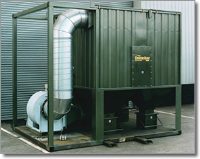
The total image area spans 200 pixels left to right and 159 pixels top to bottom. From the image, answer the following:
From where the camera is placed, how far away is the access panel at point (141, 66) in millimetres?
8391

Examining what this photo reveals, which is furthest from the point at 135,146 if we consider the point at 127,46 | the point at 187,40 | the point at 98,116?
the point at 187,40

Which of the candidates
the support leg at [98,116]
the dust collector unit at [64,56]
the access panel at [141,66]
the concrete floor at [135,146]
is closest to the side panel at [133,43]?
the access panel at [141,66]

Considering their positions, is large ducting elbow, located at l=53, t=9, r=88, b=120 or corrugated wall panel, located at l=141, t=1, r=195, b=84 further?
corrugated wall panel, located at l=141, t=1, r=195, b=84

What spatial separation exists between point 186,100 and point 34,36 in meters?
8.37

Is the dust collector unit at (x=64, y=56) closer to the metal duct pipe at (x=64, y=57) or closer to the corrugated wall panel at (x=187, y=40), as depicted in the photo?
the metal duct pipe at (x=64, y=57)

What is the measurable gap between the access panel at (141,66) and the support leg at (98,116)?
3.81ft

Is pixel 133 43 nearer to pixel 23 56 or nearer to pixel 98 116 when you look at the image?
pixel 98 116

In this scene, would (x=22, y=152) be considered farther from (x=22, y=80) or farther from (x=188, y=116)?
(x=188, y=116)

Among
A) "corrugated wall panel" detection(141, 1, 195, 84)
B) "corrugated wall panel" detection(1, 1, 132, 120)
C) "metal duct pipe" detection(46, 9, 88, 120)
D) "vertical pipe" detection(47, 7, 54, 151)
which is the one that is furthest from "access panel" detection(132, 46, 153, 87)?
"corrugated wall panel" detection(141, 1, 195, 84)

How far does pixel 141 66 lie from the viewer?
27.9 ft

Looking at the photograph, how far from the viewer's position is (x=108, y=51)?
314 inches

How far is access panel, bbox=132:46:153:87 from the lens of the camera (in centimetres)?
839

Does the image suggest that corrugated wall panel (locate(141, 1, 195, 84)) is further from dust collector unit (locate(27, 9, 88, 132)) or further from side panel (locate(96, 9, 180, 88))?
dust collector unit (locate(27, 9, 88, 132))

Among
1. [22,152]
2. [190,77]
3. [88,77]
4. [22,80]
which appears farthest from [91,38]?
[190,77]
